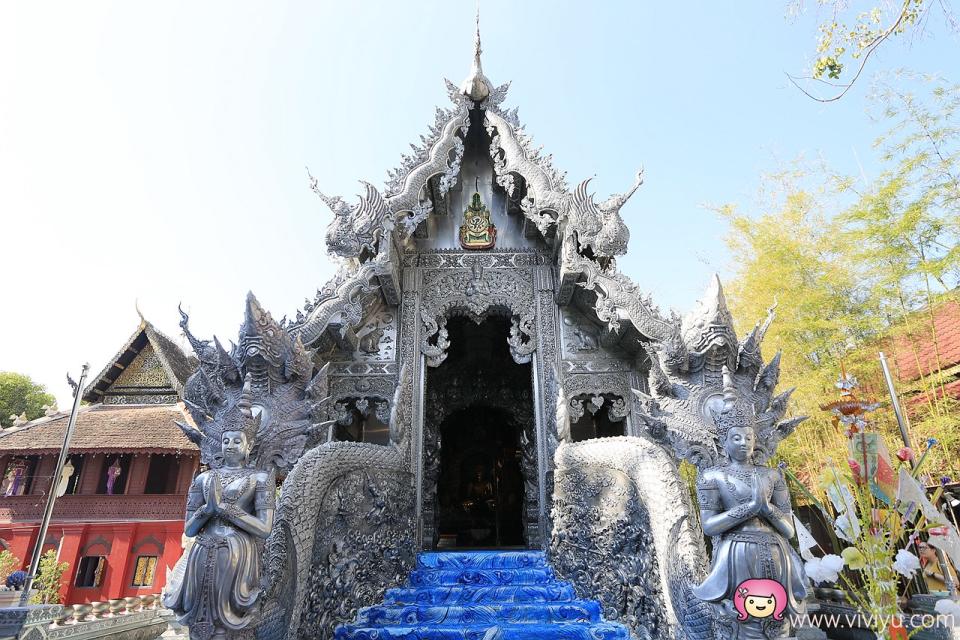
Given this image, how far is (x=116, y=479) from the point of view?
424 inches

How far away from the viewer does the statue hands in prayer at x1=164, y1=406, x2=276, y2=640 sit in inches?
87.0

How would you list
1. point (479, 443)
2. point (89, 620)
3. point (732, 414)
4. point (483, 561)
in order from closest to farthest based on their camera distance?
point (732, 414) → point (483, 561) → point (89, 620) → point (479, 443)

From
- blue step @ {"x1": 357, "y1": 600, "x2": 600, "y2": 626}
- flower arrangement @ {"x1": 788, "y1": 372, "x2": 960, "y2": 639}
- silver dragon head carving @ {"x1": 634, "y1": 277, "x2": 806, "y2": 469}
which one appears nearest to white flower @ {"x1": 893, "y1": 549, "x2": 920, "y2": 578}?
flower arrangement @ {"x1": 788, "y1": 372, "x2": 960, "y2": 639}

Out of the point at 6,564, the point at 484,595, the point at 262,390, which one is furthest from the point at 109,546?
the point at 262,390

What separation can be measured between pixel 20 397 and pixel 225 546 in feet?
86.5

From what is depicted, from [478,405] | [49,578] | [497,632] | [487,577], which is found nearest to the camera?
[497,632]

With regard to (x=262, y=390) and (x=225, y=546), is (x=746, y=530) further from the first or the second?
(x=262, y=390)

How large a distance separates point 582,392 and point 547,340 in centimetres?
64

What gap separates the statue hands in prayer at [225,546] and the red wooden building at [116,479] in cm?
812

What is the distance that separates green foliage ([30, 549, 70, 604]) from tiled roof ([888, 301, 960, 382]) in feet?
43.4

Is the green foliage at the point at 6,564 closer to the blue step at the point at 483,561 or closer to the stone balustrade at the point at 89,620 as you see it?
the stone balustrade at the point at 89,620

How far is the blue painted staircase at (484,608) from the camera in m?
3.23

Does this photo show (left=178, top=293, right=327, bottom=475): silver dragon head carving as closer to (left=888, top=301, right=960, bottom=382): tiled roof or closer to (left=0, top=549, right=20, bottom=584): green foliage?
(left=888, top=301, right=960, bottom=382): tiled roof

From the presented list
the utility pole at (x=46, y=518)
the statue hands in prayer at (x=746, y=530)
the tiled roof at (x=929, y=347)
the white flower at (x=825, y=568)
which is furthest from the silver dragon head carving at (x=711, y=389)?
the utility pole at (x=46, y=518)
